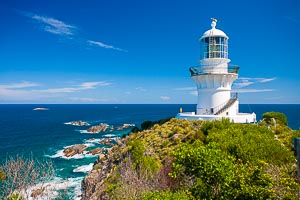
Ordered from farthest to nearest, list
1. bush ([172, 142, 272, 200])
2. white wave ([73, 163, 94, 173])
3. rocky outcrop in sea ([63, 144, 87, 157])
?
rocky outcrop in sea ([63, 144, 87, 157])
white wave ([73, 163, 94, 173])
bush ([172, 142, 272, 200])

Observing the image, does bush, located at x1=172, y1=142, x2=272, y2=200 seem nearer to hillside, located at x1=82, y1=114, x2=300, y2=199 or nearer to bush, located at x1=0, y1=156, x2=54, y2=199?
hillside, located at x1=82, y1=114, x2=300, y2=199

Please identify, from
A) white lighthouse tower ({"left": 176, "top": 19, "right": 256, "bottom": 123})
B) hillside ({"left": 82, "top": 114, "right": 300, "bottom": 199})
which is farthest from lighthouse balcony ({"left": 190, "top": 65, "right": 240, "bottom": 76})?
hillside ({"left": 82, "top": 114, "right": 300, "bottom": 199})

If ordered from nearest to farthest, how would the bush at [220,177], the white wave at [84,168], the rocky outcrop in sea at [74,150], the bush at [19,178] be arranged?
the bush at [220,177], the bush at [19,178], the white wave at [84,168], the rocky outcrop in sea at [74,150]

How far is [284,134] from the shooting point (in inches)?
746

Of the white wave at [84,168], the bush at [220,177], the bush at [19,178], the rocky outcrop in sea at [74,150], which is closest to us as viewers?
the bush at [220,177]

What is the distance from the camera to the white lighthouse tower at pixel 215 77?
22703 mm

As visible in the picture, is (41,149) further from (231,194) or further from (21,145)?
(231,194)

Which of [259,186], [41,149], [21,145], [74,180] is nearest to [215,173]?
[259,186]

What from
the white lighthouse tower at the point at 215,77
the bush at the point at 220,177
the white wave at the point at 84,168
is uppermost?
the white lighthouse tower at the point at 215,77

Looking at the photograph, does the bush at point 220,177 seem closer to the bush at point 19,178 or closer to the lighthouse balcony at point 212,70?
the bush at point 19,178

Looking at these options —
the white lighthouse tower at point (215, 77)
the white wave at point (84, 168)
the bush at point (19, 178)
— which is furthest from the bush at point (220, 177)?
the white wave at point (84, 168)

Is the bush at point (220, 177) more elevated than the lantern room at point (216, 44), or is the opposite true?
the lantern room at point (216, 44)

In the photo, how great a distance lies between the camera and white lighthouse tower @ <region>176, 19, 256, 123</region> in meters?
22.7

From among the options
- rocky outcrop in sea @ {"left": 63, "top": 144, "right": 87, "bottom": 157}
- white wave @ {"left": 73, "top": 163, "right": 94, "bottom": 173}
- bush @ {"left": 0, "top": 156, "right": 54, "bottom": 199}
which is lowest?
white wave @ {"left": 73, "top": 163, "right": 94, "bottom": 173}
